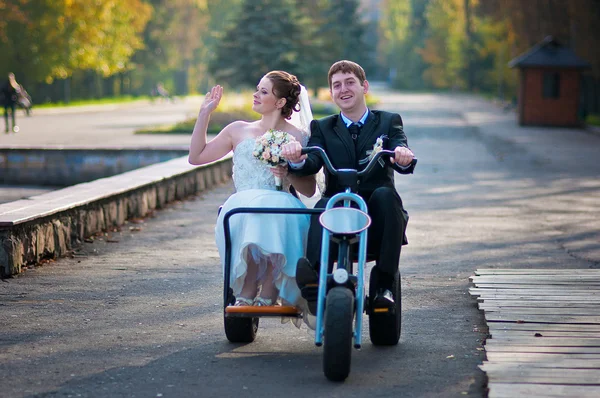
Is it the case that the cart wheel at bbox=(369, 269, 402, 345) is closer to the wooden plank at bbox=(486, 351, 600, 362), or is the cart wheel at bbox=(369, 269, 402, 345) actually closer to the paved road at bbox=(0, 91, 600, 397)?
the paved road at bbox=(0, 91, 600, 397)

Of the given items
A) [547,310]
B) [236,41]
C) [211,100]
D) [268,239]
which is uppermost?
[236,41]

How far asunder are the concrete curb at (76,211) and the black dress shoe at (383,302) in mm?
3735

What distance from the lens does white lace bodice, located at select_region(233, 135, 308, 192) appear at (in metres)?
6.60

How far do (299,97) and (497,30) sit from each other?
64.6 m

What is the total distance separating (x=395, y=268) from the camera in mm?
6012

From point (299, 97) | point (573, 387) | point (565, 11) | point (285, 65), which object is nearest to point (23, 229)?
point (299, 97)

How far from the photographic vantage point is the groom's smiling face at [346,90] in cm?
630

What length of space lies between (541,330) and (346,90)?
1.84 m

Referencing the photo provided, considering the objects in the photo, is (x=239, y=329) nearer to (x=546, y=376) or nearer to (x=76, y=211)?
(x=546, y=376)

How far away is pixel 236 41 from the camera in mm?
56125

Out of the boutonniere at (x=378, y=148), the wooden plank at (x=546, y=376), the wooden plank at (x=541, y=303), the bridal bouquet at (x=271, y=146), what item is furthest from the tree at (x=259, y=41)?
the wooden plank at (x=546, y=376)

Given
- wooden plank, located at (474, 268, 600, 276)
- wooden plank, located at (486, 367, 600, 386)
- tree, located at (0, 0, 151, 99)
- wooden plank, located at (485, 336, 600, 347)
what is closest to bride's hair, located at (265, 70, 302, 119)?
wooden plank, located at (485, 336, 600, 347)

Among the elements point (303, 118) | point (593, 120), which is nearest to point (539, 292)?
point (303, 118)

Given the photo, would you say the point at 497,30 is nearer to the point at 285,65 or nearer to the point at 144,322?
the point at 285,65
